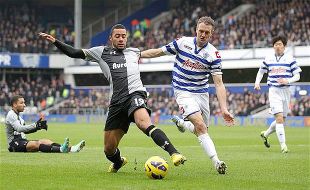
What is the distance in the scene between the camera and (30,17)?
202ft

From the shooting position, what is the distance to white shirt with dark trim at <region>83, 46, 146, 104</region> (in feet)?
35.6

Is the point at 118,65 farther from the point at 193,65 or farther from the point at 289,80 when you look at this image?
the point at 289,80

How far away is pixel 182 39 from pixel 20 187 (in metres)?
4.01

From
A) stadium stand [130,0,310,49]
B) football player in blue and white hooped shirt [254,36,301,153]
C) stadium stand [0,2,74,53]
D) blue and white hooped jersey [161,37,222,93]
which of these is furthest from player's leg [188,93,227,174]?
stadium stand [0,2,74,53]

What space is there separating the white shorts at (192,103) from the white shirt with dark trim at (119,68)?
914mm

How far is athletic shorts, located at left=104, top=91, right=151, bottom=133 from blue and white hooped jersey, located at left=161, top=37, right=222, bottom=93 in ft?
3.38

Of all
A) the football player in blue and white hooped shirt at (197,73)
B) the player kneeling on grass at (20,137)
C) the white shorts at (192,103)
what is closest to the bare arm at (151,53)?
the football player in blue and white hooped shirt at (197,73)

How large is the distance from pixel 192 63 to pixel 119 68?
1260mm

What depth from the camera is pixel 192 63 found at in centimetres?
1151

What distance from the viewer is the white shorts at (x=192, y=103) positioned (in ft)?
37.6

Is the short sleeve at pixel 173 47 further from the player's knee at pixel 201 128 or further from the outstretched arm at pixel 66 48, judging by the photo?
the outstretched arm at pixel 66 48

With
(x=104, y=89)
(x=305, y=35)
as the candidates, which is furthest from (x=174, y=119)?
(x=104, y=89)

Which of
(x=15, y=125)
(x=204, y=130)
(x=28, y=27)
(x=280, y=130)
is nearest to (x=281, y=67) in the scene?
(x=280, y=130)

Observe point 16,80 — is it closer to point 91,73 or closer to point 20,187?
point 91,73
